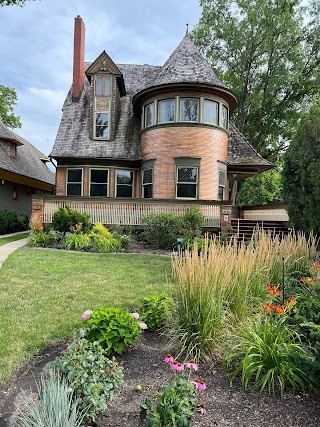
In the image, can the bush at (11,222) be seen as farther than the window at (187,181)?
Yes

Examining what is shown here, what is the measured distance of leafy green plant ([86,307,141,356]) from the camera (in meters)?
3.15

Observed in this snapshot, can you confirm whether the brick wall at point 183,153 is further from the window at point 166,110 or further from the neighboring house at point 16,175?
the neighboring house at point 16,175

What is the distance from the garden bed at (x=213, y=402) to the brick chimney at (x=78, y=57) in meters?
17.2

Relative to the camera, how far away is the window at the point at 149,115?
15.3 m

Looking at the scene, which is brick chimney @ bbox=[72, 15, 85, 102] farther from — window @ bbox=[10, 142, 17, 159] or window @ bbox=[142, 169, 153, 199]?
window @ bbox=[10, 142, 17, 159]

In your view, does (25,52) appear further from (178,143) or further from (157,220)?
(157,220)

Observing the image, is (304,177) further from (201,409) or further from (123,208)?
(201,409)

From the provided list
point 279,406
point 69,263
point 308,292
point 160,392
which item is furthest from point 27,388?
point 69,263

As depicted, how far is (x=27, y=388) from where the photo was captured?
2686 millimetres

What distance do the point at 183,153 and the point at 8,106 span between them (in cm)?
2430

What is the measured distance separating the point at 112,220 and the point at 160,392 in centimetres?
1091

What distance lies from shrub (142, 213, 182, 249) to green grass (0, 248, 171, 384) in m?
2.04

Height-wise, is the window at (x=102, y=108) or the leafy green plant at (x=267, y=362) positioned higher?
the window at (x=102, y=108)

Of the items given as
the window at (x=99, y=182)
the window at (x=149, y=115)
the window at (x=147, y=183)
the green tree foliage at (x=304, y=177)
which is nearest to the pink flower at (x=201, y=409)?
the green tree foliage at (x=304, y=177)
